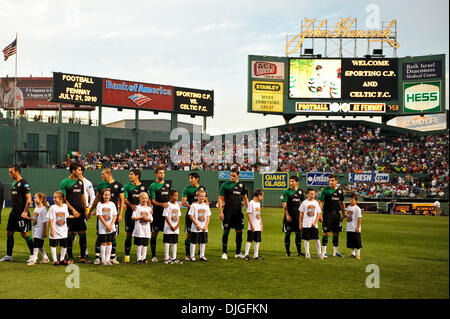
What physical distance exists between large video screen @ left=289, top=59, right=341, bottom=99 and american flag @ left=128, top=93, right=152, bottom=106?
1712cm

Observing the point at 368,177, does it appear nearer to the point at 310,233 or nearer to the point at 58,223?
the point at 310,233

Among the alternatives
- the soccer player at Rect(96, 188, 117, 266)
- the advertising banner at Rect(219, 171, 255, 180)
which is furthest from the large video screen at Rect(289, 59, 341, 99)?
the soccer player at Rect(96, 188, 117, 266)

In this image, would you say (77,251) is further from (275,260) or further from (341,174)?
(341,174)

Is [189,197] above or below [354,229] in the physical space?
above

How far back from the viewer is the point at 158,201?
12.3 metres

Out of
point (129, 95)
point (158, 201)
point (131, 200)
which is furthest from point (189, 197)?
point (129, 95)

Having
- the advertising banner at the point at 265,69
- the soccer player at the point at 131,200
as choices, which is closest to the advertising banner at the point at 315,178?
the advertising banner at the point at 265,69

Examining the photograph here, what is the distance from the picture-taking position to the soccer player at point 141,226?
452 inches

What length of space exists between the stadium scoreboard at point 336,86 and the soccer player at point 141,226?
41472 mm

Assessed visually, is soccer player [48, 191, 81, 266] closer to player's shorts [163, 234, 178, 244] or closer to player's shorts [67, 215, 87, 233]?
player's shorts [67, 215, 87, 233]

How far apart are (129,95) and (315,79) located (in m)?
21.6

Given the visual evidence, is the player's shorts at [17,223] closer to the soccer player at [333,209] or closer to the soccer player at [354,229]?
the soccer player at [333,209]
